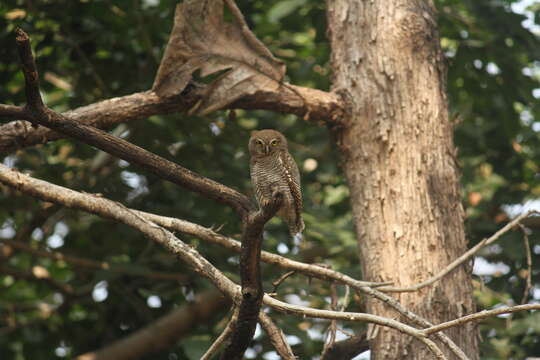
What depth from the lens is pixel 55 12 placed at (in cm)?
450

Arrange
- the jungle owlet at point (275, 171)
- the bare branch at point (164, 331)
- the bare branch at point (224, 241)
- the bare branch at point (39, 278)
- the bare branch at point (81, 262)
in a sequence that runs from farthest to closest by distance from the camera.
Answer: the bare branch at point (39, 278)
the bare branch at point (164, 331)
the bare branch at point (81, 262)
the jungle owlet at point (275, 171)
the bare branch at point (224, 241)

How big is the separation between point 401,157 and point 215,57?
103cm

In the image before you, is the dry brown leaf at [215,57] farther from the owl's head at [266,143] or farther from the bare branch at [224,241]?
the bare branch at [224,241]

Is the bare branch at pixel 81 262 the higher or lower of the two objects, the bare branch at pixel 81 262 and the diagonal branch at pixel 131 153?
the lower

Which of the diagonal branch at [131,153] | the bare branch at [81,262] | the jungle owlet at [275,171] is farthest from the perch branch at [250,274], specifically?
the bare branch at [81,262]

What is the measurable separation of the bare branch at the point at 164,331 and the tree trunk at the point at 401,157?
1.86 meters

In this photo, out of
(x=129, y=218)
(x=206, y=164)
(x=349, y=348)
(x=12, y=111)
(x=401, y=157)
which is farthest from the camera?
(x=206, y=164)

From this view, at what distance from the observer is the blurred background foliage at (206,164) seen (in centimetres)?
423

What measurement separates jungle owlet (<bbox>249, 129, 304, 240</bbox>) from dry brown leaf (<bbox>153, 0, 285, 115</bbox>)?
0.28m

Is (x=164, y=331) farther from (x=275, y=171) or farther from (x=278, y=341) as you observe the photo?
(x=278, y=341)

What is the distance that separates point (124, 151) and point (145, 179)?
2.39m

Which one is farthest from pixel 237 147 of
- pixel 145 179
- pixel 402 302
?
Result: pixel 402 302

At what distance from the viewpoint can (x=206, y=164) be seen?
4.57 m

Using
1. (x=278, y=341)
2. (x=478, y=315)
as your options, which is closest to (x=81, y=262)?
(x=278, y=341)
